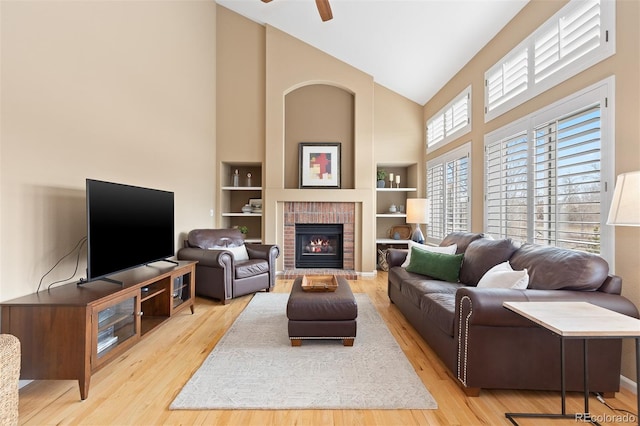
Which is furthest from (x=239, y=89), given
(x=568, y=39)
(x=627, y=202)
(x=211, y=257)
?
(x=627, y=202)

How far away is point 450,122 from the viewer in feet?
16.2

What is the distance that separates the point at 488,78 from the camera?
383 cm

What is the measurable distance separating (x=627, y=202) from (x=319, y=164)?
4.67m

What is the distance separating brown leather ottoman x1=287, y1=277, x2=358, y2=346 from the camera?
265cm

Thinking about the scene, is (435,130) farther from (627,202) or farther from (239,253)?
(627,202)

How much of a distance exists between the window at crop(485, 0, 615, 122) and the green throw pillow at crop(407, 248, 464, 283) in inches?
69.6

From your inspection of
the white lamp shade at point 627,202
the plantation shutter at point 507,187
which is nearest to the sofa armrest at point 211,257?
the plantation shutter at point 507,187

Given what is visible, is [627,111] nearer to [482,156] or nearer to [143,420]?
[482,156]

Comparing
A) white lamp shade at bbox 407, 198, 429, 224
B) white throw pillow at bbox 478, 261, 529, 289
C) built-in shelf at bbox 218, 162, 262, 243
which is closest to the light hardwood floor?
white throw pillow at bbox 478, 261, 529, 289

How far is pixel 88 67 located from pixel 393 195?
530 cm

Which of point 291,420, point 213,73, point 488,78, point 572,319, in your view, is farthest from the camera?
point 213,73

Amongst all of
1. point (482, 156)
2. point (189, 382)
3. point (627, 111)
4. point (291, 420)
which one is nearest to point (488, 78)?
point (482, 156)

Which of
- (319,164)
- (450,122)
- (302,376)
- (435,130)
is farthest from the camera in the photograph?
(319,164)

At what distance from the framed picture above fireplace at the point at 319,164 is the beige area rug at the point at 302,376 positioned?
129 inches
